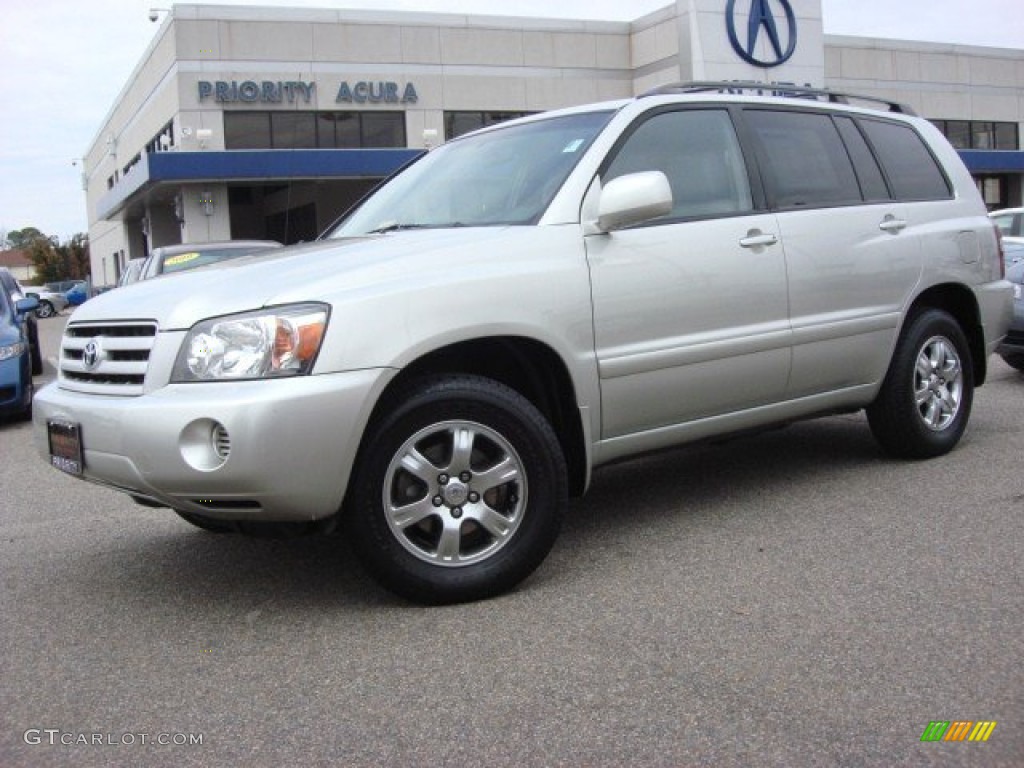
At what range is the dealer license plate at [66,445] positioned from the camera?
368cm

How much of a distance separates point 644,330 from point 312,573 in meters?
1.62

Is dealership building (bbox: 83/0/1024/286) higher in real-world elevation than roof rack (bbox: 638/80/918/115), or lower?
higher

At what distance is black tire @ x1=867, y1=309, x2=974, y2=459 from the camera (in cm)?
537

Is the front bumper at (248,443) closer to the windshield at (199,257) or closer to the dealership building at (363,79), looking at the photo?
the windshield at (199,257)

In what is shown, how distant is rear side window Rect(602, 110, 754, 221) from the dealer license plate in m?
2.23

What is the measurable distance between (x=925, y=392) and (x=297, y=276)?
137 inches

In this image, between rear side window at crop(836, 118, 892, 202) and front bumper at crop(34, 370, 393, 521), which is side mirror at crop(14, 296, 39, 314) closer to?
front bumper at crop(34, 370, 393, 521)

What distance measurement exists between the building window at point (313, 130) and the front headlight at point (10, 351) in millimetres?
22288

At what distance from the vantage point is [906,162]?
5637mm

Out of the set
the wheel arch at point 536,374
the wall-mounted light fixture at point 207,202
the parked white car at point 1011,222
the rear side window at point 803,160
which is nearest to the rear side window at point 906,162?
the rear side window at point 803,160

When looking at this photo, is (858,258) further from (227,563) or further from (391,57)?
(391,57)

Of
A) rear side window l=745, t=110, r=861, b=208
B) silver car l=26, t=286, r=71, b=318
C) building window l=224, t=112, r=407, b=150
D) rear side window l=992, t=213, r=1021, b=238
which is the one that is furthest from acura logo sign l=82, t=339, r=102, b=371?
silver car l=26, t=286, r=71, b=318

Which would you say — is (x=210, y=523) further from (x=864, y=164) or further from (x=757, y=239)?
(x=864, y=164)

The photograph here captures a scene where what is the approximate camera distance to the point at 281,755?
8.78ft
